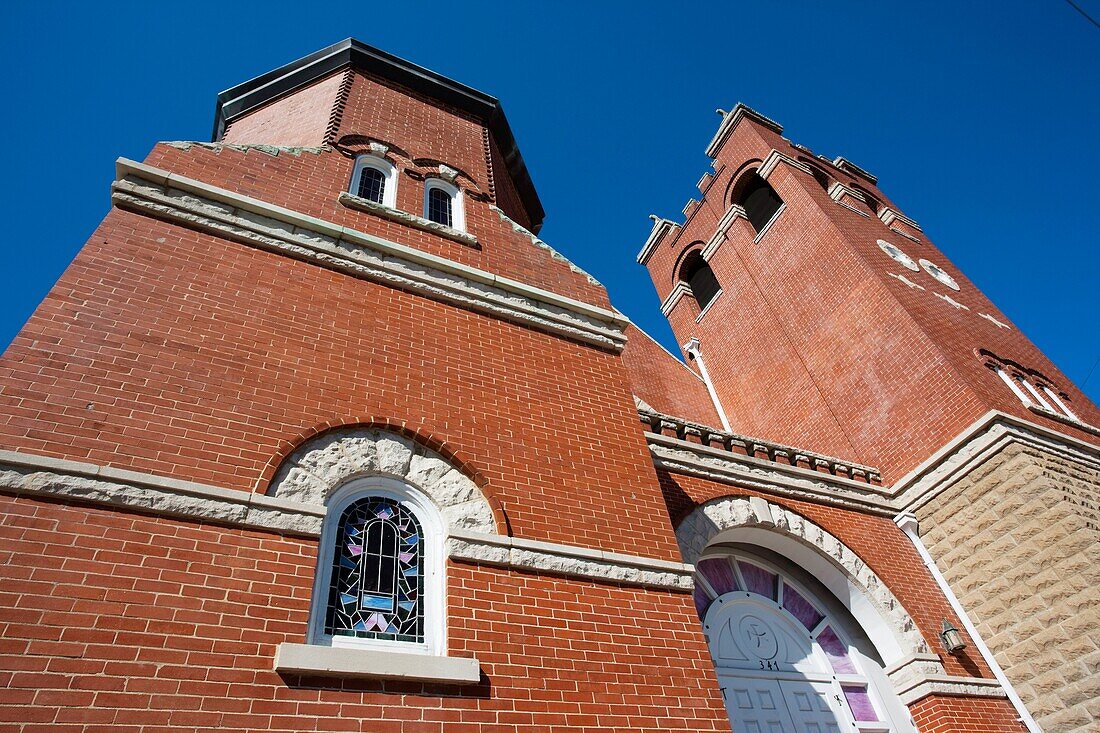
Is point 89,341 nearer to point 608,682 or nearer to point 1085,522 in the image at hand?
point 608,682

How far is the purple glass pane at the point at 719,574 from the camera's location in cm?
877

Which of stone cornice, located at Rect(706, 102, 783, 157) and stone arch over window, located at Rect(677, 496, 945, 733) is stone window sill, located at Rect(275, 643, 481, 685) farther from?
stone cornice, located at Rect(706, 102, 783, 157)

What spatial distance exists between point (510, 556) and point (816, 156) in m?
18.1

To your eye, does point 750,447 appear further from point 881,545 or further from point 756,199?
point 756,199

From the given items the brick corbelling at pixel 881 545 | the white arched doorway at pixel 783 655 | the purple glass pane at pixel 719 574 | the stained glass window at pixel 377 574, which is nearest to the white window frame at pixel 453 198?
the brick corbelling at pixel 881 545

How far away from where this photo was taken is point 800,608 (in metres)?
9.21

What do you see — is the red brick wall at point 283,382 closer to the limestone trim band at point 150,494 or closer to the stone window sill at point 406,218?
the limestone trim band at point 150,494

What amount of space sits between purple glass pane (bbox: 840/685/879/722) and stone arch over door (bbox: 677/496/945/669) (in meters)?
0.47

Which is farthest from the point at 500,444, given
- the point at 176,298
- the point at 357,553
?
the point at 176,298

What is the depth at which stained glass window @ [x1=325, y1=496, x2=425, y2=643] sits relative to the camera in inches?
178

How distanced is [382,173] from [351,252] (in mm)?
2678

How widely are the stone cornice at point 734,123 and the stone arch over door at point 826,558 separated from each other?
47.3 feet

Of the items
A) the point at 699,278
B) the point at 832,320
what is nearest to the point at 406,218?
the point at 832,320

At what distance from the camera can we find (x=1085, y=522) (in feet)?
27.0
